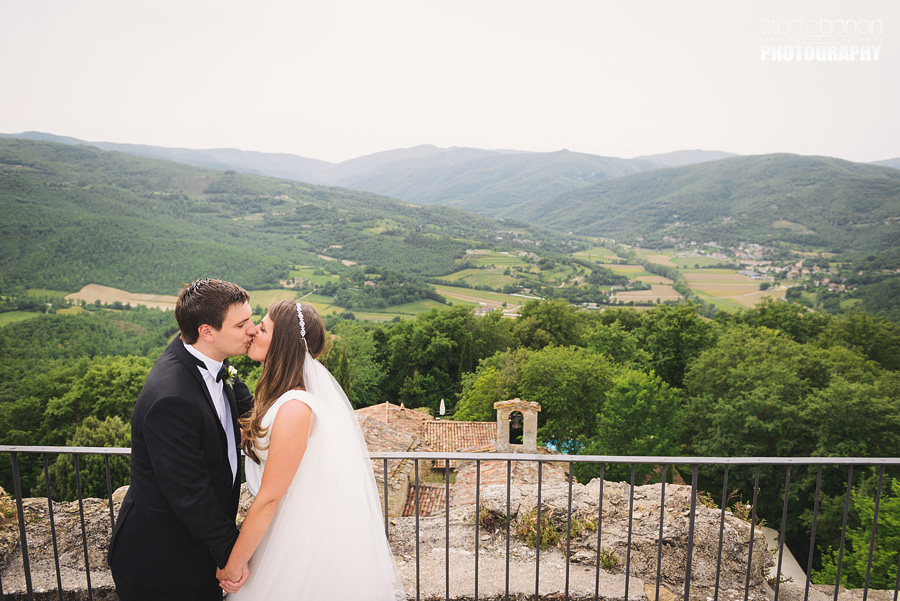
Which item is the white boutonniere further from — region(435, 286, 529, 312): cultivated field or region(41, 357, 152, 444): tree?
region(435, 286, 529, 312): cultivated field

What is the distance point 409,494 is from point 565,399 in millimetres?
10512

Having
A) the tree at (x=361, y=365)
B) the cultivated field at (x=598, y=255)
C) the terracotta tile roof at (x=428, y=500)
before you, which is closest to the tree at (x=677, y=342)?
the tree at (x=361, y=365)

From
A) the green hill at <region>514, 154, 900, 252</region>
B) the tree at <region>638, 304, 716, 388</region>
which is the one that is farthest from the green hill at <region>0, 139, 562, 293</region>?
the tree at <region>638, 304, 716, 388</region>

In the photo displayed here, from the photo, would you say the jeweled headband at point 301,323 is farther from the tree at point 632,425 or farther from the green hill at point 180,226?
the green hill at point 180,226

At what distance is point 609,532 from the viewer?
15.3 feet

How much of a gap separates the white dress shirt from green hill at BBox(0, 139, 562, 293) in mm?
87568

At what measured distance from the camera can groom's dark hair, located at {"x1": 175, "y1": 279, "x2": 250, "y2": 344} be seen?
218cm

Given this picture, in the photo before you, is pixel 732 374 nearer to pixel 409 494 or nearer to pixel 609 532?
pixel 409 494

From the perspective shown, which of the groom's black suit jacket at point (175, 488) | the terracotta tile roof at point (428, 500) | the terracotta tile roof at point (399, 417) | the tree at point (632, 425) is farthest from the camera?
the terracotta tile roof at point (399, 417)

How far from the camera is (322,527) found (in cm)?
233

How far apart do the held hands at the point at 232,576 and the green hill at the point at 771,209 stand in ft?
418

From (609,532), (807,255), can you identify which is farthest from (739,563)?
(807,255)

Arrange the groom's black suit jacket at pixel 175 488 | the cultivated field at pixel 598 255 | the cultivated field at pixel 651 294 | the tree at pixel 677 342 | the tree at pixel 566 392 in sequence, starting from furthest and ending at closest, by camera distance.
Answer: the cultivated field at pixel 598 255 → the cultivated field at pixel 651 294 → the tree at pixel 677 342 → the tree at pixel 566 392 → the groom's black suit jacket at pixel 175 488

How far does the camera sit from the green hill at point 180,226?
265ft
